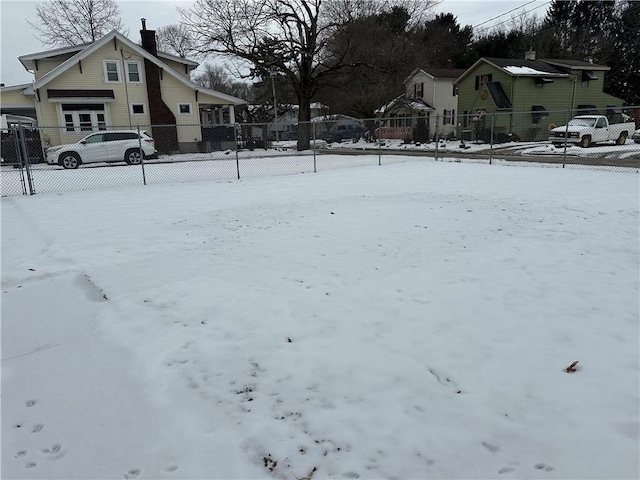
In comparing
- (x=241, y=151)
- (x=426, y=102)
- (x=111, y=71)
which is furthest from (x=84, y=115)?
(x=426, y=102)

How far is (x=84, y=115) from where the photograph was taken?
26.0 meters

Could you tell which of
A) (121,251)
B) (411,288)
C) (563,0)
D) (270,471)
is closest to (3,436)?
(270,471)

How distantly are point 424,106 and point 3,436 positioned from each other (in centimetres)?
4565

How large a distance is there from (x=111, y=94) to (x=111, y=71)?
147 cm

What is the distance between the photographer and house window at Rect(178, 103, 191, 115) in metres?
28.5

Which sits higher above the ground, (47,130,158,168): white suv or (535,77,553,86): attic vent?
(535,77,553,86): attic vent

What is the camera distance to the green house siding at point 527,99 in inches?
1256

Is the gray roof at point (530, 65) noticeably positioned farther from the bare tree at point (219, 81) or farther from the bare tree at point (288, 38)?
the bare tree at point (219, 81)

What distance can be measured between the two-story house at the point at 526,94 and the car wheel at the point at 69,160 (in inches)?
933

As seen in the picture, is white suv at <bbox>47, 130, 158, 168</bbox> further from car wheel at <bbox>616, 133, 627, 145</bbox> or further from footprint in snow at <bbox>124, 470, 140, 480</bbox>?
car wheel at <bbox>616, 133, 627, 145</bbox>

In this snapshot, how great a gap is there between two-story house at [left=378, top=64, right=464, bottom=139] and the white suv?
83.5 ft

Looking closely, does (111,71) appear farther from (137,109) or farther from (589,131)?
(589,131)

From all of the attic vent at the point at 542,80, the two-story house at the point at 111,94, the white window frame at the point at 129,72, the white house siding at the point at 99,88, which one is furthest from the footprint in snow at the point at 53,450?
the attic vent at the point at 542,80

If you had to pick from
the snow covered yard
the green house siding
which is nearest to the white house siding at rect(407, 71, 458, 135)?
the green house siding
